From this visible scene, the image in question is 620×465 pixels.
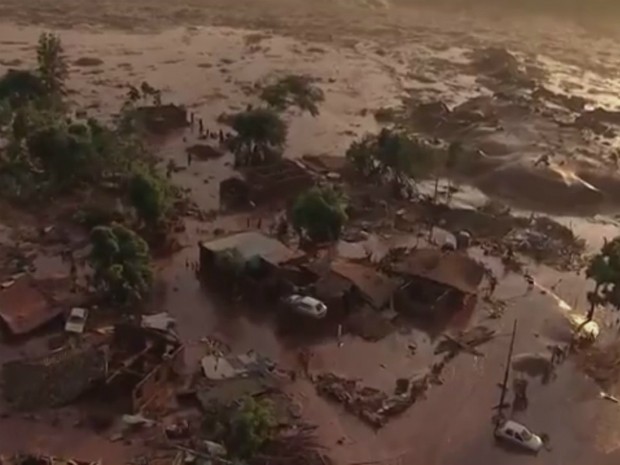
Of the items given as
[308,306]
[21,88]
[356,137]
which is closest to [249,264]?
[308,306]

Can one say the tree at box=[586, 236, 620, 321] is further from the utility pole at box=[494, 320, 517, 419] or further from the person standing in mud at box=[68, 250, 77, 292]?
the person standing in mud at box=[68, 250, 77, 292]

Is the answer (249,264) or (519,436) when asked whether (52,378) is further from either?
(519,436)

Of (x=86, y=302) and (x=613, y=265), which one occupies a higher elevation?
(x=613, y=265)

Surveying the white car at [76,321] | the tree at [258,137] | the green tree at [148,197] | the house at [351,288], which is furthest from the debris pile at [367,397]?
the tree at [258,137]

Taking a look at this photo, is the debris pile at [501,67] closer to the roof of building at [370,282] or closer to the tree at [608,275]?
the tree at [608,275]

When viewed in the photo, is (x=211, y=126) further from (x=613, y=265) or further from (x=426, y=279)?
(x=613, y=265)

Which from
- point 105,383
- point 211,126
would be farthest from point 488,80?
point 105,383
